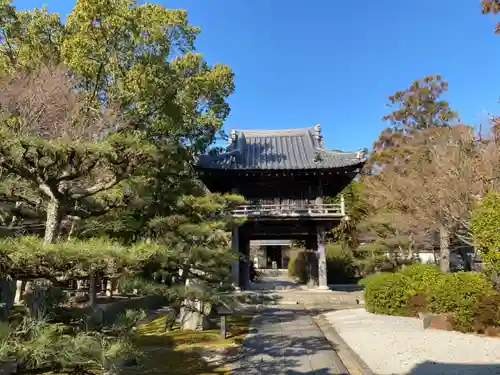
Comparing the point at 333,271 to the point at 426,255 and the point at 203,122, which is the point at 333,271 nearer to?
the point at 203,122

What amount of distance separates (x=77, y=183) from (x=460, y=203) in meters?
11.8

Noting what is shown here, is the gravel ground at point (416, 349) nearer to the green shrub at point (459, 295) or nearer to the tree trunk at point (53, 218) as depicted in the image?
the green shrub at point (459, 295)

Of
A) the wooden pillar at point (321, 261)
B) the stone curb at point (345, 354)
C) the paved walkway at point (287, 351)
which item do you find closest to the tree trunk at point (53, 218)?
the paved walkway at point (287, 351)

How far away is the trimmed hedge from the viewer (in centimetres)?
897

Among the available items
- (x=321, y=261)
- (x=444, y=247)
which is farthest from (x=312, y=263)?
(x=444, y=247)

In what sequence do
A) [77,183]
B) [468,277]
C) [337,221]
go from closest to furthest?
[77,183]
[468,277]
[337,221]

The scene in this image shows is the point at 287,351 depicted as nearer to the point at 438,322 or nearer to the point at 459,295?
the point at 438,322

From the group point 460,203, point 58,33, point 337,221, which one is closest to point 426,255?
point 337,221

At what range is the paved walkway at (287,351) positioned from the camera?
6473 mm

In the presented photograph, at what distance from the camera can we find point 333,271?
25.4 meters

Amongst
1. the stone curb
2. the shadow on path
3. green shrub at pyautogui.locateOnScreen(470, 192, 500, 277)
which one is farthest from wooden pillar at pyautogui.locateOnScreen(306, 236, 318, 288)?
green shrub at pyautogui.locateOnScreen(470, 192, 500, 277)

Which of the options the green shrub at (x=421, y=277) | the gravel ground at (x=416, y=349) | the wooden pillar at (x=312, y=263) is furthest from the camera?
the wooden pillar at (x=312, y=263)

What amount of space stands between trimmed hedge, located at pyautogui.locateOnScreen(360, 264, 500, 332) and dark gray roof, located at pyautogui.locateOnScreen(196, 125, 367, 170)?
7876mm

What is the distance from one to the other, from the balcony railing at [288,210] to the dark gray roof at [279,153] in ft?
6.60
